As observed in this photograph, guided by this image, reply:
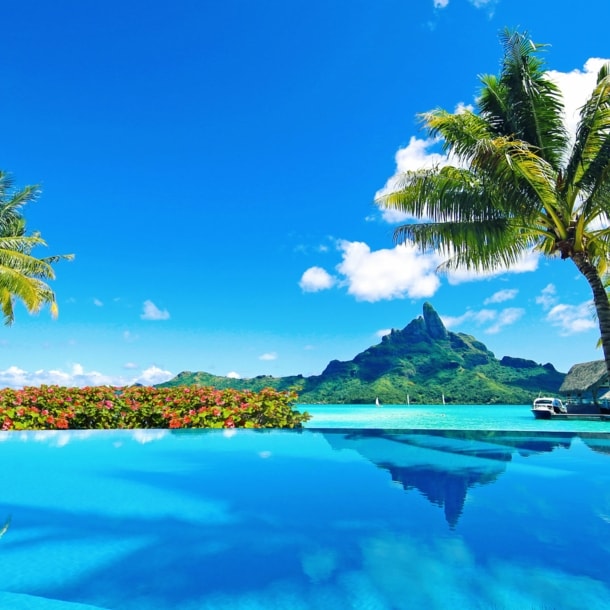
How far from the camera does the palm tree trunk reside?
6531 mm

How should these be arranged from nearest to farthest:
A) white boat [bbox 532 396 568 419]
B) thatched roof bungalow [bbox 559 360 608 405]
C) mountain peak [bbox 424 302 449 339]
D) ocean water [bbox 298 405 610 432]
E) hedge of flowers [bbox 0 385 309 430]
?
hedge of flowers [bbox 0 385 309 430]
ocean water [bbox 298 405 610 432]
white boat [bbox 532 396 568 419]
thatched roof bungalow [bbox 559 360 608 405]
mountain peak [bbox 424 302 449 339]

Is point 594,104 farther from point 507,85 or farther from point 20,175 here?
point 20,175

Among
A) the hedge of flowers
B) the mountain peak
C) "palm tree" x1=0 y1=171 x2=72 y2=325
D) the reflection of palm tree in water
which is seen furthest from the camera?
the mountain peak

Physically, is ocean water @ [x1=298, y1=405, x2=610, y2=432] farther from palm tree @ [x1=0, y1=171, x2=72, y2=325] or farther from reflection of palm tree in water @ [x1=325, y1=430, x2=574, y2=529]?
palm tree @ [x1=0, y1=171, x2=72, y2=325]

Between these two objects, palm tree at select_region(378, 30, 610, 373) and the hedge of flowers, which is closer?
palm tree at select_region(378, 30, 610, 373)

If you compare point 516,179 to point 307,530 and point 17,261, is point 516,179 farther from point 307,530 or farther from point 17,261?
point 17,261

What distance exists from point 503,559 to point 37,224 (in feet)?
73.2

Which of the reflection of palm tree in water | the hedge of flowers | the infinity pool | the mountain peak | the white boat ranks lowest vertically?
the white boat

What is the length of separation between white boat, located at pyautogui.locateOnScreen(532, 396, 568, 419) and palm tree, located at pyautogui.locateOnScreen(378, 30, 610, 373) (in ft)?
50.8

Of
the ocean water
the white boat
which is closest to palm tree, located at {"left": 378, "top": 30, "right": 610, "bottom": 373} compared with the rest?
the ocean water

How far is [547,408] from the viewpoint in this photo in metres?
21.6

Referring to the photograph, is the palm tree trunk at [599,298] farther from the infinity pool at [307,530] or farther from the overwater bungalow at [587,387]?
the overwater bungalow at [587,387]

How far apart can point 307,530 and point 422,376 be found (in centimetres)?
6093

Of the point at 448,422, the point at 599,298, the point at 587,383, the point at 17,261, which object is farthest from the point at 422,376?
the point at 599,298
